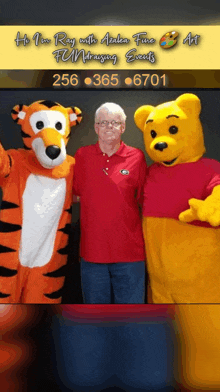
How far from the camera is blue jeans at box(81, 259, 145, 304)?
1.94m

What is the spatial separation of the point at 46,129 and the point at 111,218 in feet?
1.89

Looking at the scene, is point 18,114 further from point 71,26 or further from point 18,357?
point 18,357

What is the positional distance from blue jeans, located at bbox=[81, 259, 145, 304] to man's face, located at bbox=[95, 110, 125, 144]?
643mm

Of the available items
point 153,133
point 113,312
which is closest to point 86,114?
point 153,133

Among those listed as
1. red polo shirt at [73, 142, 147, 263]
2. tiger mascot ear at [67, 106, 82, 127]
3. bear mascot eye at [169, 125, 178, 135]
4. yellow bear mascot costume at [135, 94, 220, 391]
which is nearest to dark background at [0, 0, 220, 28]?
tiger mascot ear at [67, 106, 82, 127]

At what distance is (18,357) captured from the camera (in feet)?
3.01

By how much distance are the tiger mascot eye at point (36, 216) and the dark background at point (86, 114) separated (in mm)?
422

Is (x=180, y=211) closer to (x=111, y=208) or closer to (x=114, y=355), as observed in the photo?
(x=111, y=208)

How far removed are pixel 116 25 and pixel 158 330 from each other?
1992 mm

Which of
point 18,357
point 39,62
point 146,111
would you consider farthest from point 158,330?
point 39,62

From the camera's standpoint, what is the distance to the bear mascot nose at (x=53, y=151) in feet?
6.20

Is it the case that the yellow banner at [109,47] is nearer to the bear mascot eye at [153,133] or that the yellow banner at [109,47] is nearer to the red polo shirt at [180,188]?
the bear mascot eye at [153,133]

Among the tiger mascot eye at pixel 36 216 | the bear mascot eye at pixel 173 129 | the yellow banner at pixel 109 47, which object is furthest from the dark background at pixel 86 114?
the bear mascot eye at pixel 173 129

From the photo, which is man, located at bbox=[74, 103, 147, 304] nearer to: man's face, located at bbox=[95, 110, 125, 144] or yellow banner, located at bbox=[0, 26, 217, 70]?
man's face, located at bbox=[95, 110, 125, 144]
